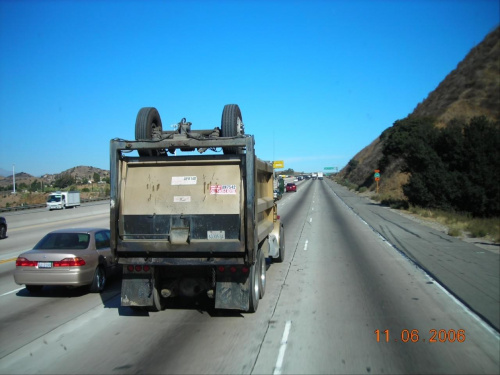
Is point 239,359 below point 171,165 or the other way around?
below

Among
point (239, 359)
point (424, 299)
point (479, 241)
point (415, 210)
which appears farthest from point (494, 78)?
point (239, 359)

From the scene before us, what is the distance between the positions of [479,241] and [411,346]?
12.9m

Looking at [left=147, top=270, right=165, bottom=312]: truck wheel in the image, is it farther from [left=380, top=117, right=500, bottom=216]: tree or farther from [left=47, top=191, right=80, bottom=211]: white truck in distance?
[left=47, top=191, right=80, bottom=211]: white truck in distance

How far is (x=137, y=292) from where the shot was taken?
745cm

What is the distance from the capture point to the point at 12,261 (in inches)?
568

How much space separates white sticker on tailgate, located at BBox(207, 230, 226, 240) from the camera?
283 inches

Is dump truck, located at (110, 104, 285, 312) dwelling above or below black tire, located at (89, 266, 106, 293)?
above

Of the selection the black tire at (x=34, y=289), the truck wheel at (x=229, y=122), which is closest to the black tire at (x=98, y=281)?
the black tire at (x=34, y=289)

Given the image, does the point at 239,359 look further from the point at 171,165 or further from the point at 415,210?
the point at 415,210

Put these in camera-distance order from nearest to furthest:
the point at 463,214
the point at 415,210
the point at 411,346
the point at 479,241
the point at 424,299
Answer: the point at 411,346
the point at 424,299
the point at 479,241
the point at 463,214
the point at 415,210

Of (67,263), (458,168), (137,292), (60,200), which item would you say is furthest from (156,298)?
(60,200)

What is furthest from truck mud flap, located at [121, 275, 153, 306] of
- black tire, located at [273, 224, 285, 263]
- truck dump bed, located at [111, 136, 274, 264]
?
black tire, located at [273, 224, 285, 263]

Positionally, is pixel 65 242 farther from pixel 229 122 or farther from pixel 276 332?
pixel 276 332
